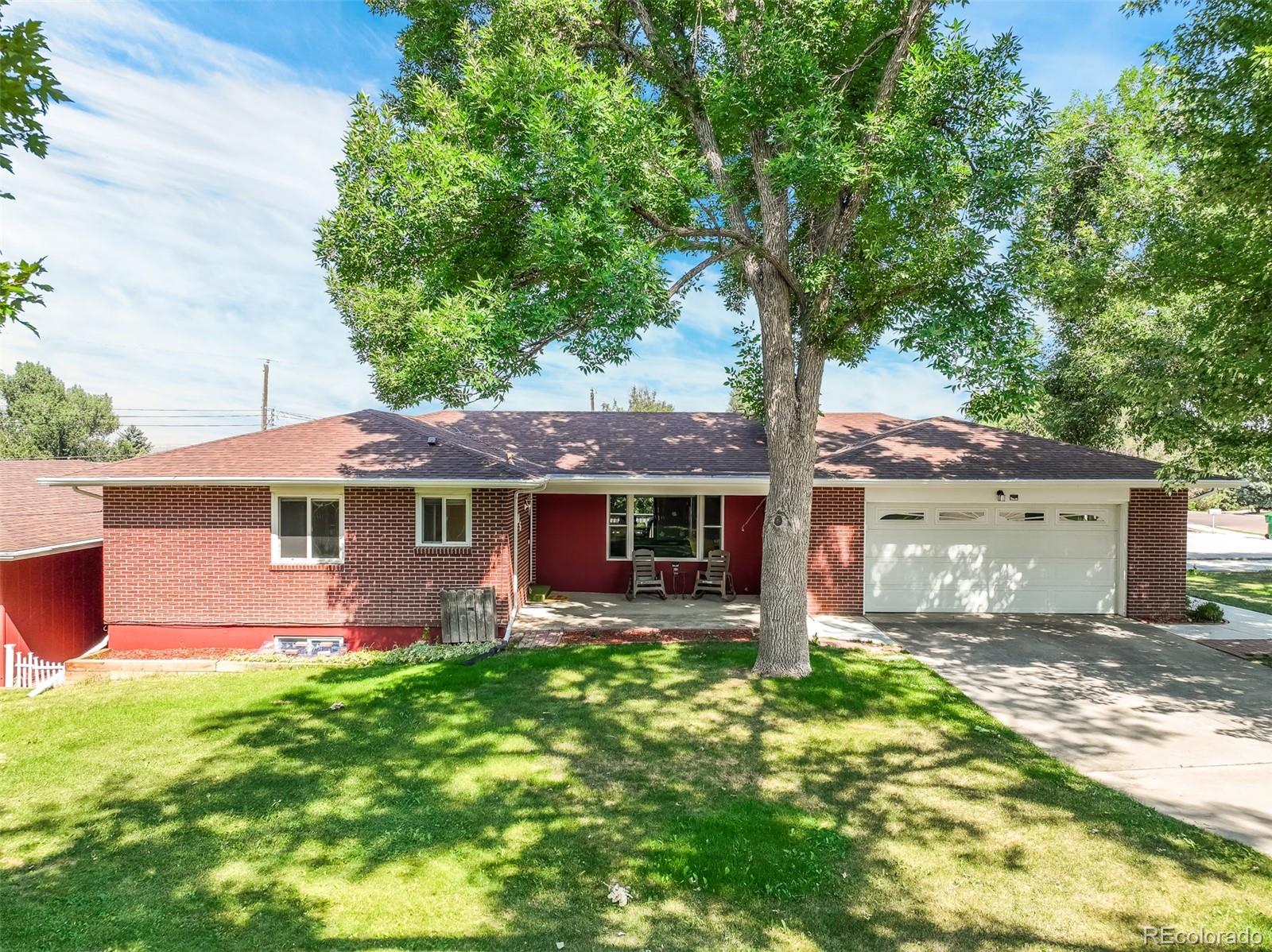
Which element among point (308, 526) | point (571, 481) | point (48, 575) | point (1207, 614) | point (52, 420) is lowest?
point (1207, 614)

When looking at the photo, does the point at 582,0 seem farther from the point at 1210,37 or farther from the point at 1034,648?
the point at 1034,648

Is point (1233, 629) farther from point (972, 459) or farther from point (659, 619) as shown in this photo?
point (659, 619)

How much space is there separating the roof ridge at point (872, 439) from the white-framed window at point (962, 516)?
7.07ft

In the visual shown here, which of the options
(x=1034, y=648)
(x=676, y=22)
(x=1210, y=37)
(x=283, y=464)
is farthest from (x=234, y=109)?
(x=1034, y=648)

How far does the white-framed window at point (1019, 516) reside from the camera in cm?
Result: 1227

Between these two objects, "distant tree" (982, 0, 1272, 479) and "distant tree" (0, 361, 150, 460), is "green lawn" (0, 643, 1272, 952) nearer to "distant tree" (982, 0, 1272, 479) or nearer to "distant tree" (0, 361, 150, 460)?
"distant tree" (982, 0, 1272, 479)

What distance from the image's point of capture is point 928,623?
1171 cm

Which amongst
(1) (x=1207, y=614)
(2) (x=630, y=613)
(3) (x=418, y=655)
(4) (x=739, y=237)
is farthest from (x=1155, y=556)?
(3) (x=418, y=655)

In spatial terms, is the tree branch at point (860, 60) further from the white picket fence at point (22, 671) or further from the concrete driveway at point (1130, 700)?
the white picket fence at point (22, 671)

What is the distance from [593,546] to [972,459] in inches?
328

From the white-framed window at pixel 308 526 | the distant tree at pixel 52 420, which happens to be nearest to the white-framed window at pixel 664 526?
the white-framed window at pixel 308 526

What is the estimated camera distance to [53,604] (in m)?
11.4

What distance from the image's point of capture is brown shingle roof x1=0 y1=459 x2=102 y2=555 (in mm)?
11016

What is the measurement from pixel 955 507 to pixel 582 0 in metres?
10.9
